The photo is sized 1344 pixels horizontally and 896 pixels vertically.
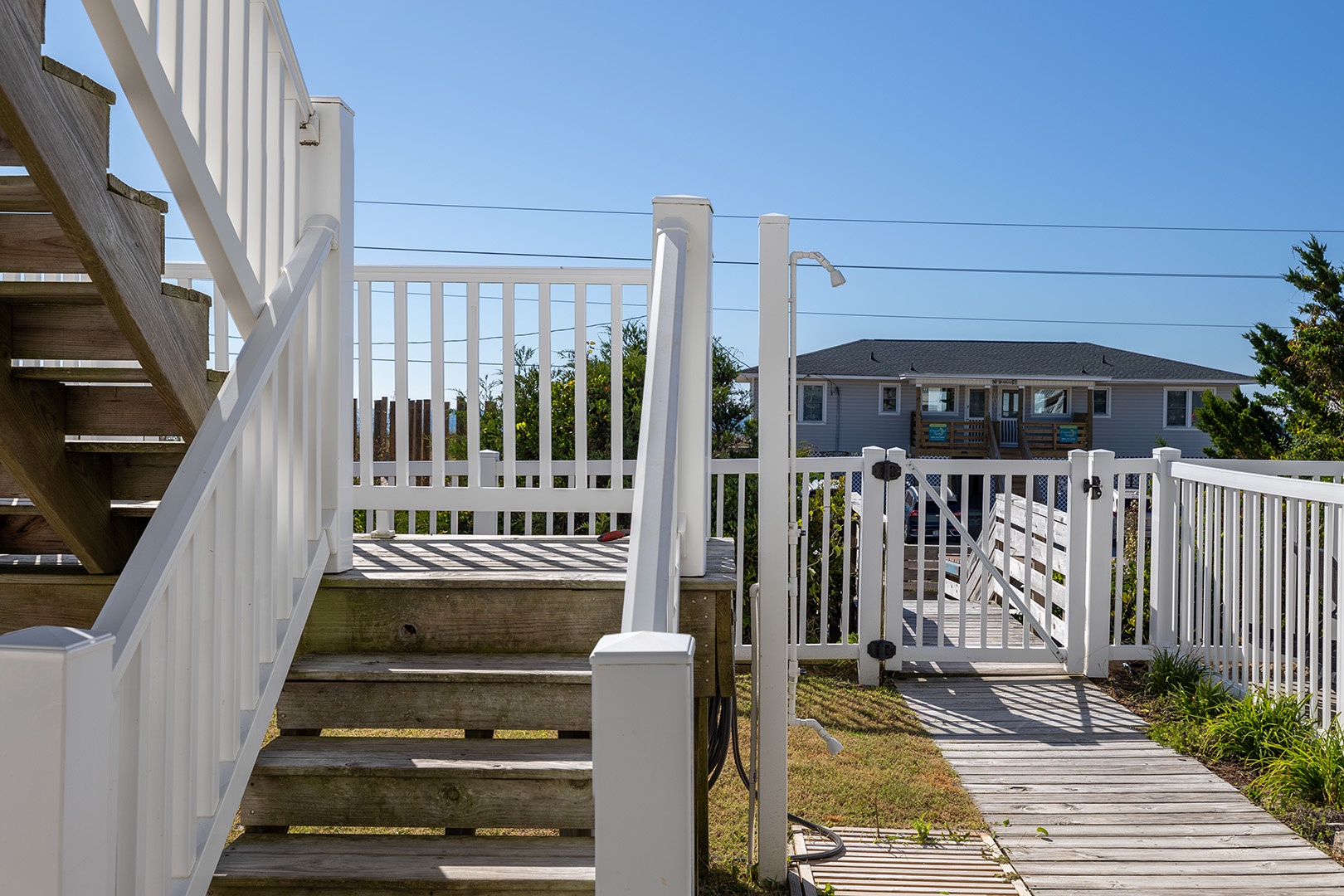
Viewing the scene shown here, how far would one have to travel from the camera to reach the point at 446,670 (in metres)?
2.15

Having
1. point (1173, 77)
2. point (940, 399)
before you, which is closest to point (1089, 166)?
point (1173, 77)

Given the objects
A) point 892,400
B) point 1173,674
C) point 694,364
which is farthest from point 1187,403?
point 694,364

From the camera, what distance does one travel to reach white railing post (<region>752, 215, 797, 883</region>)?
Answer: 2.57 meters

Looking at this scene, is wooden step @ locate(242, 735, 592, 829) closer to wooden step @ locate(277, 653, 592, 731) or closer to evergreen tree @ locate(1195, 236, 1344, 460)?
wooden step @ locate(277, 653, 592, 731)

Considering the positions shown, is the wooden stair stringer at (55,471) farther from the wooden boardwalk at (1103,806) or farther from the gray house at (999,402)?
the gray house at (999,402)

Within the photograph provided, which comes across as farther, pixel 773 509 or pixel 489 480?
pixel 489 480

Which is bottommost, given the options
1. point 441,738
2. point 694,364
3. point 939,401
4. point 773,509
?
point 441,738

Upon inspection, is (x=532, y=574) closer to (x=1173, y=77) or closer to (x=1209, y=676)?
(x=1209, y=676)

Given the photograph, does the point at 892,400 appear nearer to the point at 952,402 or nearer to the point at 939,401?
the point at 939,401

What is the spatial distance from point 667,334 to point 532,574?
86cm

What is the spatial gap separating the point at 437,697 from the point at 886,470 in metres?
3.32

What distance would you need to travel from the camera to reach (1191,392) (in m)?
23.2

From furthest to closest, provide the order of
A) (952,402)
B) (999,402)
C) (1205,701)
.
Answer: (952,402) → (999,402) → (1205,701)

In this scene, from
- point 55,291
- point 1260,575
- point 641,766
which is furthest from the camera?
point 1260,575
